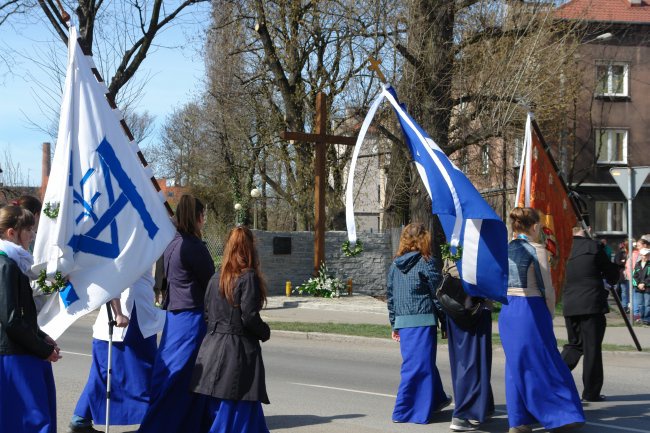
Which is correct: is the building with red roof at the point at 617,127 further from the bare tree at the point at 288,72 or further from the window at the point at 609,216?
the bare tree at the point at 288,72

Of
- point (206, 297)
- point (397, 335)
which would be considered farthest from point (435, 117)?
point (206, 297)

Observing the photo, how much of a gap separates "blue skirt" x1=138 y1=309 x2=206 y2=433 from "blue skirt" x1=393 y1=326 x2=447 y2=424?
2148 mm

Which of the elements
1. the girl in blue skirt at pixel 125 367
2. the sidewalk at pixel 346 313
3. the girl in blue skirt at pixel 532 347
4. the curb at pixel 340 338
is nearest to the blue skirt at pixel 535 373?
the girl in blue skirt at pixel 532 347

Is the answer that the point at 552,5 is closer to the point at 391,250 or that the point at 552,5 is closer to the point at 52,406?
the point at 391,250

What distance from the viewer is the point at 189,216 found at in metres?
7.24

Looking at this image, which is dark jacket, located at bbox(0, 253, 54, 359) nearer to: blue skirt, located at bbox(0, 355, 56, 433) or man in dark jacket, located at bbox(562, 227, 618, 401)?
blue skirt, located at bbox(0, 355, 56, 433)

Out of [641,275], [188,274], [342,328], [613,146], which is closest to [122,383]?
[188,274]

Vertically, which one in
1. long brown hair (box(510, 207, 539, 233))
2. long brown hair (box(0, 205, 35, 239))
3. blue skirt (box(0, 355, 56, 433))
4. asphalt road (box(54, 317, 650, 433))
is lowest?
asphalt road (box(54, 317, 650, 433))

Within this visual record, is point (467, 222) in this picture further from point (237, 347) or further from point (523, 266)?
point (237, 347)

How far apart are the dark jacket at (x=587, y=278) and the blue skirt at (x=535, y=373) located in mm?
1848

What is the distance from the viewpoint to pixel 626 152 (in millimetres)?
41000

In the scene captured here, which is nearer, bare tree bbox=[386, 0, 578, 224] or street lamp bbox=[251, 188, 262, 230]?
bare tree bbox=[386, 0, 578, 224]

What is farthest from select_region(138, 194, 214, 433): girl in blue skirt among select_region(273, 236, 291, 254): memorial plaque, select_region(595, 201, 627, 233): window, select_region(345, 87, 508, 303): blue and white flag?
select_region(595, 201, 627, 233): window

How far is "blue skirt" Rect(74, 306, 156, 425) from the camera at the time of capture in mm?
7449
